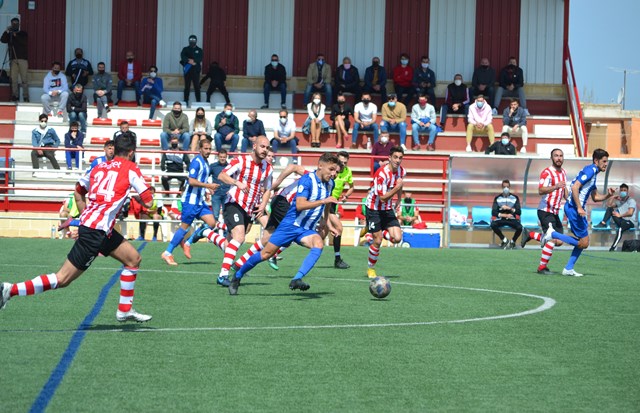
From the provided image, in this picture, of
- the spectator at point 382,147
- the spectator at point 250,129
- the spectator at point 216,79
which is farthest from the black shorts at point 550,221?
the spectator at point 216,79

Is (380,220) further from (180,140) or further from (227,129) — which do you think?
(180,140)

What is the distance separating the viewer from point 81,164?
81.5 ft

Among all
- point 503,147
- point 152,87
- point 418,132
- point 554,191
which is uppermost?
point 152,87

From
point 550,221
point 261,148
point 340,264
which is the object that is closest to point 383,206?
point 340,264

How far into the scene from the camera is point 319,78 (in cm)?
2964

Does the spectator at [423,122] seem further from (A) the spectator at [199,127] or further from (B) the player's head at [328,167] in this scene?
(B) the player's head at [328,167]

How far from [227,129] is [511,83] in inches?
331

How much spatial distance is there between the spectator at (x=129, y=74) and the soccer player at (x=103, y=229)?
20.5 meters

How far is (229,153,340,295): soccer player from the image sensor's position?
12.3 metres

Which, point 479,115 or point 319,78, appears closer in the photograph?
point 479,115

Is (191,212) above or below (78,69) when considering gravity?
below

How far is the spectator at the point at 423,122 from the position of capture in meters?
28.4

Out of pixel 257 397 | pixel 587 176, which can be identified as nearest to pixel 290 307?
pixel 257 397

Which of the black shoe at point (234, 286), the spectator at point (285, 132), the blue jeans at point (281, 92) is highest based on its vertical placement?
the blue jeans at point (281, 92)
